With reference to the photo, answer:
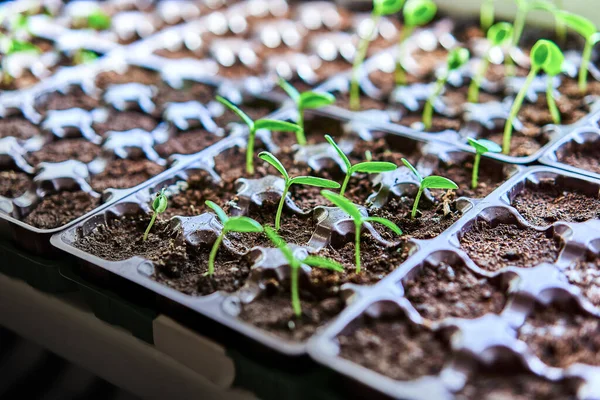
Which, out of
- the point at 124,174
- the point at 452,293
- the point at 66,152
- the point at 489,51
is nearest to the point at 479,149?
the point at 452,293

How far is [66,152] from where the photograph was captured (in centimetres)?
122

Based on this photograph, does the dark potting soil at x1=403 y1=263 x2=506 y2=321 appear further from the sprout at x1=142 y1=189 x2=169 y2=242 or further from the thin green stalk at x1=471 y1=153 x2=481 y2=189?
the sprout at x1=142 y1=189 x2=169 y2=242

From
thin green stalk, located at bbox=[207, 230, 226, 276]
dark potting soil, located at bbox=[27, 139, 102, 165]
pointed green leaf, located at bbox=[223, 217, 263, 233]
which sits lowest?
dark potting soil, located at bbox=[27, 139, 102, 165]

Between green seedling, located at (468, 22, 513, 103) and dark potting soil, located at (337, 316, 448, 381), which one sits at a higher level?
green seedling, located at (468, 22, 513, 103)

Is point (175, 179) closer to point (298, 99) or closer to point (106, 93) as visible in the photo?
point (298, 99)

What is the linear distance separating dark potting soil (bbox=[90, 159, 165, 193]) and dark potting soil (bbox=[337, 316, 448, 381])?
54 centimetres

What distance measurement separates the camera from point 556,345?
2.31 ft

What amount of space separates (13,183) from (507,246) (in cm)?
79

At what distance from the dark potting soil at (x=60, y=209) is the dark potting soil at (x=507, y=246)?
57cm

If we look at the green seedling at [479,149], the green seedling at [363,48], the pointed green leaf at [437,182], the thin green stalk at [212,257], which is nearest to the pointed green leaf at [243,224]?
the thin green stalk at [212,257]

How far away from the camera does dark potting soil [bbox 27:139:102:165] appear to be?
1.20 metres

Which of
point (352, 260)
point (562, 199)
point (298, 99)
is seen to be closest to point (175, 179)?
point (298, 99)

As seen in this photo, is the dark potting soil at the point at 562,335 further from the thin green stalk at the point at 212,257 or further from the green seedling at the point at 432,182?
the thin green stalk at the point at 212,257

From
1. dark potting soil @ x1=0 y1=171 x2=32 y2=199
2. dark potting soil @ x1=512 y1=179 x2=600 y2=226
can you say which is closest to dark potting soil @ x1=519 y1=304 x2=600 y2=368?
dark potting soil @ x1=512 y1=179 x2=600 y2=226
